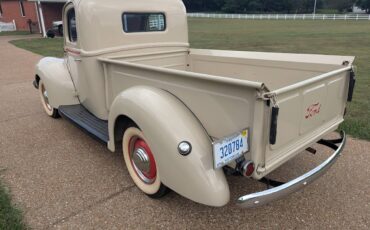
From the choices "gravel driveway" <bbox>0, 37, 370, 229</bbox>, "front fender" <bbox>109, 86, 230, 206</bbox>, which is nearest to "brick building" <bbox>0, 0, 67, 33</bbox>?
"gravel driveway" <bbox>0, 37, 370, 229</bbox>

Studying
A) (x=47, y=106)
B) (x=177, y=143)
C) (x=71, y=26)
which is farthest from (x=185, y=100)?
(x=47, y=106)

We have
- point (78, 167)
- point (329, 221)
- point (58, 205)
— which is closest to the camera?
point (329, 221)

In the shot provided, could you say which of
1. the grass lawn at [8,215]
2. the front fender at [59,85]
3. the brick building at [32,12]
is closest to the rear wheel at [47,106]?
the front fender at [59,85]

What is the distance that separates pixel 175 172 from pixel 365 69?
8503 millimetres

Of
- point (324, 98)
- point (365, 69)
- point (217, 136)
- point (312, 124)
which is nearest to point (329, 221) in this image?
point (312, 124)

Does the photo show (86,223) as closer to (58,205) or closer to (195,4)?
(58,205)

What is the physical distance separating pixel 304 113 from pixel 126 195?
184cm

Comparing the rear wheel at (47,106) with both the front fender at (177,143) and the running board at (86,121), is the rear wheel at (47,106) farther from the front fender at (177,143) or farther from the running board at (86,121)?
the front fender at (177,143)

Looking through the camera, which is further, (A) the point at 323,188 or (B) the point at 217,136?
(A) the point at 323,188

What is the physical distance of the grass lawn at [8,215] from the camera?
2574 millimetres

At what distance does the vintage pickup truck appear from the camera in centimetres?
220

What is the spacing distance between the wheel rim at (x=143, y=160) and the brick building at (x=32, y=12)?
21556 millimetres

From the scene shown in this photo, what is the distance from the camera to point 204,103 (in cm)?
240

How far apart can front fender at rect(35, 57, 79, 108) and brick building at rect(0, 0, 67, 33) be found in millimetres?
19234
